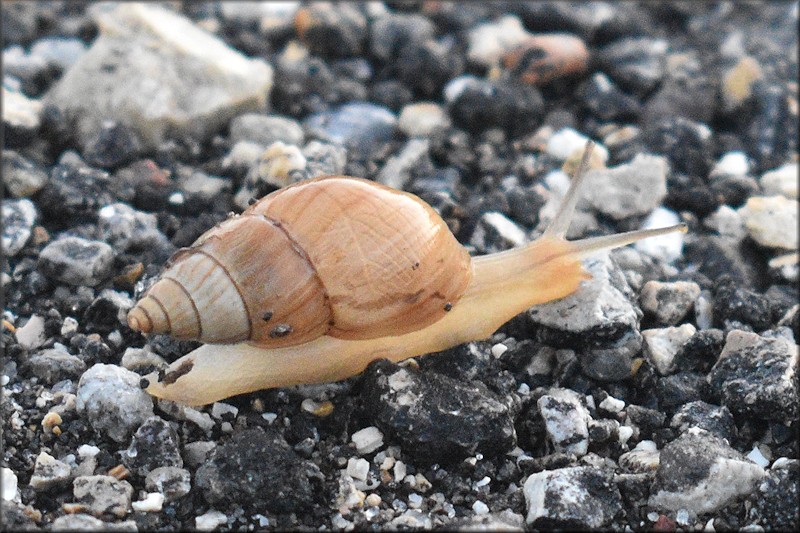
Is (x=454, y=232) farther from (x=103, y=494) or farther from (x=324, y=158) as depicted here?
(x=103, y=494)

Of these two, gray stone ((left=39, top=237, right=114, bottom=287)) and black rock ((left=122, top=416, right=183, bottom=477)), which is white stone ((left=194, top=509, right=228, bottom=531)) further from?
gray stone ((left=39, top=237, right=114, bottom=287))

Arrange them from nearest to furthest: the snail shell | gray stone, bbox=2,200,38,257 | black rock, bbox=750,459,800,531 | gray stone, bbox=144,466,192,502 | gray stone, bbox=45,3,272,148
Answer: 1. black rock, bbox=750,459,800,531
2. gray stone, bbox=144,466,192,502
3. the snail shell
4. gray stone, bbox=2,200,38,257
5. gray stone, bbox=45,3,272,148

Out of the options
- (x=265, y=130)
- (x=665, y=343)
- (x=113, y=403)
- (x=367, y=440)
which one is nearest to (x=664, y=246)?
(x=665, y=343)

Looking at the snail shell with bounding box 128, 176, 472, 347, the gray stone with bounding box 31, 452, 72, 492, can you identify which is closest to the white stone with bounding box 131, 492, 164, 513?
the gray stone with bounding box 31, 452, 72, 492

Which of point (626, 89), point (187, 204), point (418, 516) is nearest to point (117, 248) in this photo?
point (187, 204)

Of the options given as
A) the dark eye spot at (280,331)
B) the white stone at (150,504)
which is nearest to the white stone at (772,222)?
the dark eye spot at (280,331)

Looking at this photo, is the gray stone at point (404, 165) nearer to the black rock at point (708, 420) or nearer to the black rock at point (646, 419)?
the black rock at point (646, 419)
